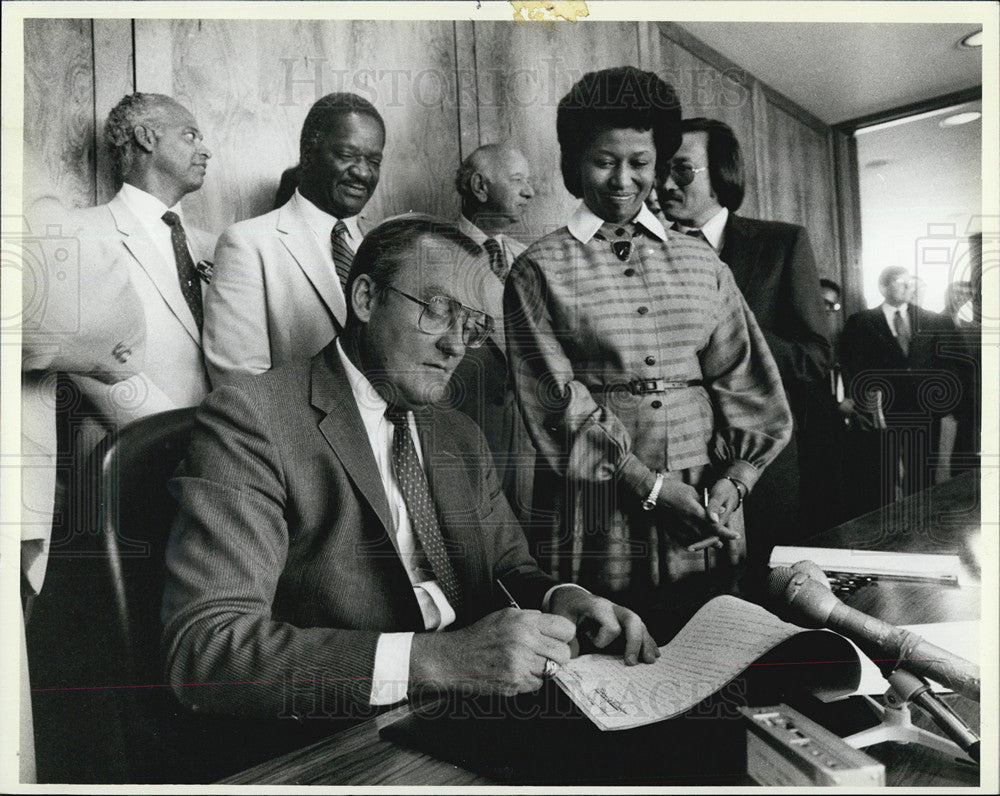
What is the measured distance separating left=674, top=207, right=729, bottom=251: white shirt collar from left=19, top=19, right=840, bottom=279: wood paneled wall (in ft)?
0.20

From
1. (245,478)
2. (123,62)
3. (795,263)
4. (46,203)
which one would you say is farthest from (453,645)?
(123,62)

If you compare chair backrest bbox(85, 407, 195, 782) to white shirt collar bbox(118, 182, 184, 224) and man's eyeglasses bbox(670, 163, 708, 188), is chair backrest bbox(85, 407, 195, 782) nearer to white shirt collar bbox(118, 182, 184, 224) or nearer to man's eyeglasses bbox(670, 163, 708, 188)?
white shirt collar bbox(118, 182, 184, 224)

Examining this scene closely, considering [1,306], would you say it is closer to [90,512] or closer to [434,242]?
[90,512]

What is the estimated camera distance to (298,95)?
1.84 meters

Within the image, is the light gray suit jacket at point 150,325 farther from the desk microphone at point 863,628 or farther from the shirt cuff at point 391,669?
the desk microphone at point 863,628

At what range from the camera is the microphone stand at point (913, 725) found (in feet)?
5.61

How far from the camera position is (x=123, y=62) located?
1801mm

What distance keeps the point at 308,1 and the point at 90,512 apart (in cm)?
117

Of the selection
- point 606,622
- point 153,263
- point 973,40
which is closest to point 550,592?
point 606,622

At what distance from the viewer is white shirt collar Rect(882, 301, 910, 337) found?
1.89 meters

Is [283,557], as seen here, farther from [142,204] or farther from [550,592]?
[142,204]

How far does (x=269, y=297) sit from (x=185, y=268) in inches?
7.0

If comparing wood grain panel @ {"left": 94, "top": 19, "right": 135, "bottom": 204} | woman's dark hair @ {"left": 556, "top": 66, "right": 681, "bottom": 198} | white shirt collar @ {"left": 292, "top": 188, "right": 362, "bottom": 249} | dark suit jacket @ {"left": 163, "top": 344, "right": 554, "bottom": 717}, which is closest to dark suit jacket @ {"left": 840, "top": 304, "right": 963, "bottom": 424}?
woman's dark hair @ {"left": 556, "top": 66, "right": 681, "bottom": 198}

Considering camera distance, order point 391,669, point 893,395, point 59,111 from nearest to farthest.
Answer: point 391,669 < point 59,111 < point 893,395
